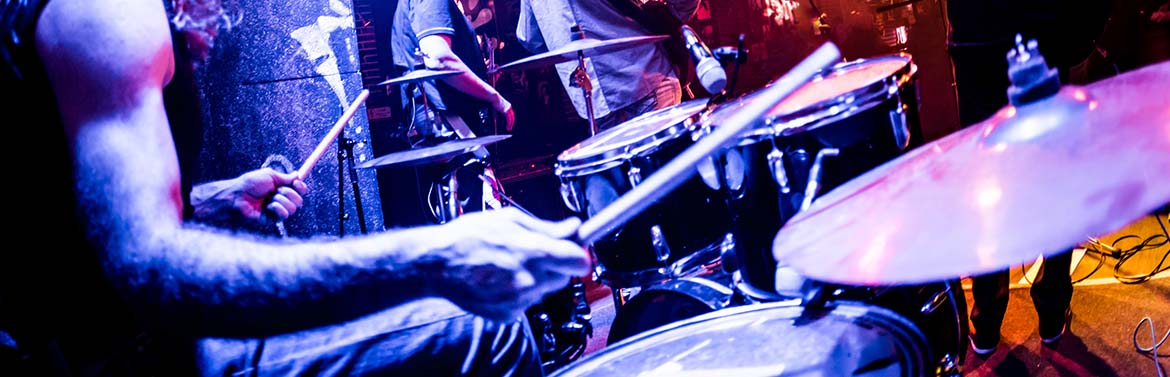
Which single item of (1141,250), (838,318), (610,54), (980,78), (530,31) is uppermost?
(530,31)

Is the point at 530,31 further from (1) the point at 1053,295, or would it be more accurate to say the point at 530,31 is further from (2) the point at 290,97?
(1) the point at 1053,295

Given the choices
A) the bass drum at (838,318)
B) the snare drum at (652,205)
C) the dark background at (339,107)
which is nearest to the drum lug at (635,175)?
the snare drum at (652,205)

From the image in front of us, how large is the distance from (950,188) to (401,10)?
3708 mm

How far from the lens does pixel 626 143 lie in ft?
7.22

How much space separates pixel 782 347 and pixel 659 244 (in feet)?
3.74

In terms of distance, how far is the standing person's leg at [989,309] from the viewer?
2.56 meters

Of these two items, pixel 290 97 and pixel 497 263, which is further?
pixel 290 97

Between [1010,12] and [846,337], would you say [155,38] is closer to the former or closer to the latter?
[846,337]

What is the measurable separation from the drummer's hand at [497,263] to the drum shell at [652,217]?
1.35 meters

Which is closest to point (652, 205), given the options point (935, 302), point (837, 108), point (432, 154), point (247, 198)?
point (837, 108)

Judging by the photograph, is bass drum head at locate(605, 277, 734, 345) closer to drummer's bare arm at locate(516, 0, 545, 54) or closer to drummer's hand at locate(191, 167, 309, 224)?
drummer's hand at locate(191, 167, 309, 224)

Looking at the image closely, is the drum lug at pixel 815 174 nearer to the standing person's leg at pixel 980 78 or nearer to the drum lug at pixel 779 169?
the drum lug at pixel 779 169

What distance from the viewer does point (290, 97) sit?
167 inches

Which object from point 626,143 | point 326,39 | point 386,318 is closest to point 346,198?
point 326,39
